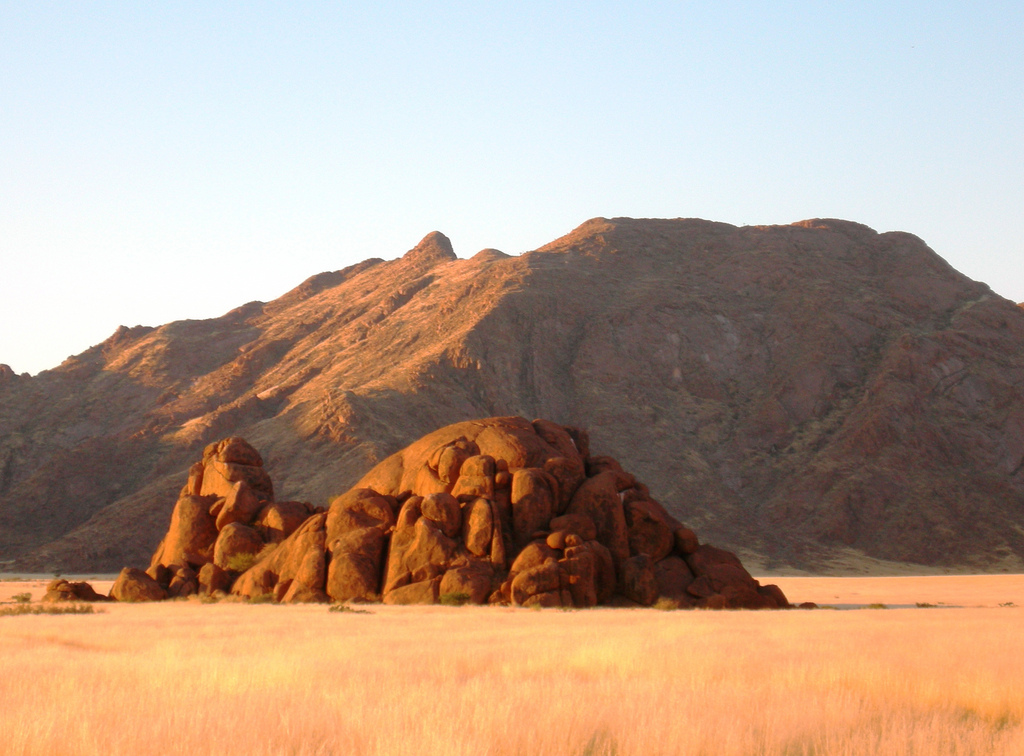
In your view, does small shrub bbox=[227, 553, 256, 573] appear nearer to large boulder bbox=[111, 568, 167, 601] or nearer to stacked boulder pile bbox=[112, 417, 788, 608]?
stacked boulder pile bbox=[112, 417, 788, 608]

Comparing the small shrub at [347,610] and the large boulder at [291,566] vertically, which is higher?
the large boulder at [291,566]

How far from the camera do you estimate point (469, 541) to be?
1405 inches

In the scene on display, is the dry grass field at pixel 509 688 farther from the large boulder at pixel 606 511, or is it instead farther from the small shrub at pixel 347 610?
the large boulder at pixel 606 511

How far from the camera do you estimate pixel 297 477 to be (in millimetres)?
73750

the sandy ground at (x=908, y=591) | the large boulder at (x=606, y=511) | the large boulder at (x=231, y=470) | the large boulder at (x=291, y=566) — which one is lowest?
the sandy ground at (x=908, y=591)

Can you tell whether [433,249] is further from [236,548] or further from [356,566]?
[356,566]

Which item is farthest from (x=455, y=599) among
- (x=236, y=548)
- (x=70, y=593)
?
(x=70, y=593)

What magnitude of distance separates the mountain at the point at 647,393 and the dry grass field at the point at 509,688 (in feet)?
164

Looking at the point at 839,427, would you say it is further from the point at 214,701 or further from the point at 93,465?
the point at 214,701

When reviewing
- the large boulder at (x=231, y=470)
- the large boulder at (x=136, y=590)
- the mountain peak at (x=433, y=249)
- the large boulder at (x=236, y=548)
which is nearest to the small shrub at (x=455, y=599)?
the large boulder at (x=236, y=548)

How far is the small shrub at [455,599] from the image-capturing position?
108 feet

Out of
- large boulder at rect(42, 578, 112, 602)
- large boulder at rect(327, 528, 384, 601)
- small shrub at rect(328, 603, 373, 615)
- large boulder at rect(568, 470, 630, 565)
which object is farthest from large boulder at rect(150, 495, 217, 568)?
large boulder at rect(568, 470, 630, 565)

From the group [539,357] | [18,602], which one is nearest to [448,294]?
[539,357]

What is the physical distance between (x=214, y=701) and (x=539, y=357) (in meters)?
81.9
